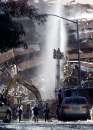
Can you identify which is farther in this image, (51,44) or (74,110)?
(51,44)

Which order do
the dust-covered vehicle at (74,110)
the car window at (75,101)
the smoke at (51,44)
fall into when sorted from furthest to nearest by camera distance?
1. the smoke at (51,44)
2. the car window at (75,101)
3. the dust-covered vehicle at (74,110)

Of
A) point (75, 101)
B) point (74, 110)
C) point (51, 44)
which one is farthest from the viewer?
point (51, 44)

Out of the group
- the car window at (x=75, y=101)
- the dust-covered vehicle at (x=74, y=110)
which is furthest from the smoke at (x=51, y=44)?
the dust-covered vehicle at (x=74, y=110)

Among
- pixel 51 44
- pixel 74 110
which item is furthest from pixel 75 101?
pixel 51 44

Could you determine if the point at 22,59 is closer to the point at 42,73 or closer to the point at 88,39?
the point at 42,73

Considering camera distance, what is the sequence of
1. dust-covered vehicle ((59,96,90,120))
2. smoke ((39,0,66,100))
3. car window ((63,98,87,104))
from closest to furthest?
dust-covered vehicle ((59,96,90,120)) < car window ((63,98,87,104)) < smoke ((39,0,66,100))

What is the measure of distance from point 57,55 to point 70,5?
12.2 m

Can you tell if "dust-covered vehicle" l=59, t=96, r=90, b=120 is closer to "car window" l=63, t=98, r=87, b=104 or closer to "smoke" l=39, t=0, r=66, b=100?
"car window" l=63, t=98, r=87, b=104

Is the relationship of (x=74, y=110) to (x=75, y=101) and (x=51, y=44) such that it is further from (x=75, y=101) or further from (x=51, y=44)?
(x=51, y=44)

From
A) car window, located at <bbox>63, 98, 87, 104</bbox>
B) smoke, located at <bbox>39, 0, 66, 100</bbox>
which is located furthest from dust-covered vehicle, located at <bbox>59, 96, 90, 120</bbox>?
smoke, located at <bbox>39, 0, 66, 100</bbox>

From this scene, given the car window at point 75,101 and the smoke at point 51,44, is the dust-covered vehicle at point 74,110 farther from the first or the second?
the smoke at point 51,44

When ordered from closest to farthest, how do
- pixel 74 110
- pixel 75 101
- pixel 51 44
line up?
pixel 74 110 < pixel 75 101 < pixel 51 44

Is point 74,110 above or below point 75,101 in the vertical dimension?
below

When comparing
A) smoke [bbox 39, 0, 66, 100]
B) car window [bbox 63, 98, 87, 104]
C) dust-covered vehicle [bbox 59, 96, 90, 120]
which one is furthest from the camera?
smoke [bbox 39, 0, 66, 100]
